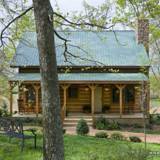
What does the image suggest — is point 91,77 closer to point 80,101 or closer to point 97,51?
point 80,101

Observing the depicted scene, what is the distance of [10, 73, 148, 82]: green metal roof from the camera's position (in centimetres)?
2911

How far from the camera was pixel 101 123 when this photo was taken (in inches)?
1078

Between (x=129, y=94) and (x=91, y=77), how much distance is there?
3825 millimetres

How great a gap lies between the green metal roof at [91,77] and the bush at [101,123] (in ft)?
9.16

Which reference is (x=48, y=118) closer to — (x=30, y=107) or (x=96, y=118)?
(x=96, y=118)

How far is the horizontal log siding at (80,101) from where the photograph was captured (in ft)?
104

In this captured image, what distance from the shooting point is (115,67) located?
31328 mm

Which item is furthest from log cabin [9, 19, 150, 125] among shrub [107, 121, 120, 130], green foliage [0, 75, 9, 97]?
green foliage [0, 75, 9, 97]

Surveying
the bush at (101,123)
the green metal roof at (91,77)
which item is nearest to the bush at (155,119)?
the green metal roof at (91,77)

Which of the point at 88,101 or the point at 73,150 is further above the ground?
the point at 88,101

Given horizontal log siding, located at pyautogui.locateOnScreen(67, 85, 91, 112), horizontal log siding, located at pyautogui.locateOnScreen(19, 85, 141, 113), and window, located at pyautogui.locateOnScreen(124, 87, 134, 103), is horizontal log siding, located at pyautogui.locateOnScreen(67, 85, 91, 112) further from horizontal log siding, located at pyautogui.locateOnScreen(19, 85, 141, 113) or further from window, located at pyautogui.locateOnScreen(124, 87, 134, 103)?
window, located at pyautogui.locateOnScreen(124, 87, 134, 103)

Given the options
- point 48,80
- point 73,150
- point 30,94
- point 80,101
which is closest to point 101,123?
point 80,101

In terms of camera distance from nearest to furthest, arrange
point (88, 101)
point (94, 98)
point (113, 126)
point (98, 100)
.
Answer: point (113, 126) → point (94, 98) → point (98, 100) → point (88, 101)

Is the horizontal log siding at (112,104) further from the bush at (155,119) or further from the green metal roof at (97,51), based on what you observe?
the green metal roof at (97,51)
